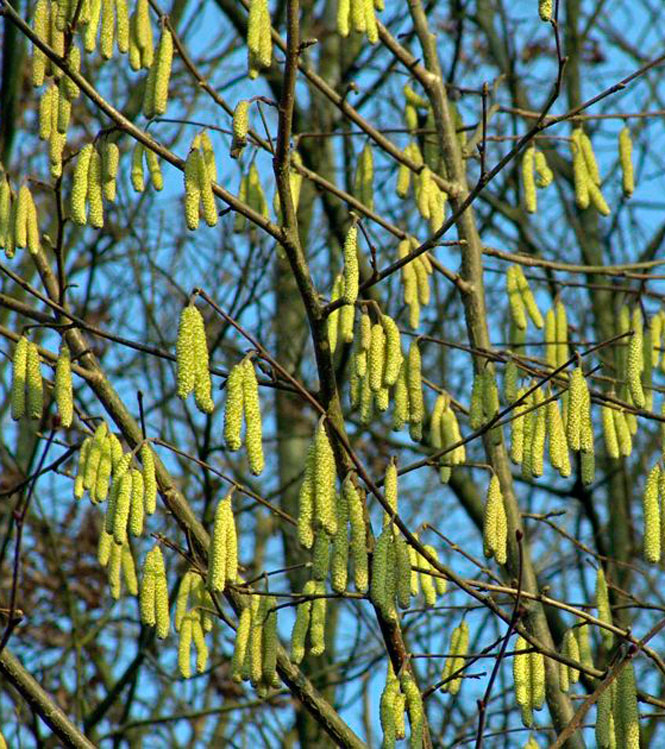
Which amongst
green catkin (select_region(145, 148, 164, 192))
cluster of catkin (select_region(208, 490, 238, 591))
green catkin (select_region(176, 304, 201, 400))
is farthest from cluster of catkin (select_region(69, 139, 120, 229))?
cluster of catkin (select_region(208, 490, 238, 591))

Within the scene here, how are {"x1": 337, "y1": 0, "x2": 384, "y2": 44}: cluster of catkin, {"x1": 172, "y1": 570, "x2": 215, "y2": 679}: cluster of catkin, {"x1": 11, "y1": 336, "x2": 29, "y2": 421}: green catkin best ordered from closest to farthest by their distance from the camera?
1. {"x1": 11, "y1": 336, "x2": 29, "y2": 421}: green catkin
2. {"x1": 172, "y1": 570, "x2": 215, "y2": 679}: cluster of catkin
3. {"x1": 337, "y1": 0, "x2": 384, "y2": 44}: cluster of catkin

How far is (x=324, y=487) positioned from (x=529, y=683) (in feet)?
3.10

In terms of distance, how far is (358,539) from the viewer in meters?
3.20

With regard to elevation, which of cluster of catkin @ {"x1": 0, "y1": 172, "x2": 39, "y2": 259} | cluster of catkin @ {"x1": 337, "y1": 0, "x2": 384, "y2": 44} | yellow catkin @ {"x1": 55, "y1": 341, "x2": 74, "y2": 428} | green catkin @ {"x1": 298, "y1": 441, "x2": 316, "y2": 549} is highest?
cluster of catkin @ {"x1": 337, "y1": 0, "x2": 384, "y2": 44}

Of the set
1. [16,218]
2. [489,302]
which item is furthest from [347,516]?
[489,302]

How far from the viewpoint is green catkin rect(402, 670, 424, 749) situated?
323 cm

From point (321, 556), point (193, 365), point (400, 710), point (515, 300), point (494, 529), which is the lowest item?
point (400, 710)

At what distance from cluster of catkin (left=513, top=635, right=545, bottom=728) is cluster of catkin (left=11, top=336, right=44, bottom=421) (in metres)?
1.41

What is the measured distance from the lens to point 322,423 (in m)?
3.27

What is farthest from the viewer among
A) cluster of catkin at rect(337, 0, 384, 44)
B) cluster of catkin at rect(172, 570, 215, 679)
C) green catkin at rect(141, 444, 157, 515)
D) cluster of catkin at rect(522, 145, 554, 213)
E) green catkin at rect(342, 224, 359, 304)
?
cluster of catkin at rect(522, 145, 554, 213)

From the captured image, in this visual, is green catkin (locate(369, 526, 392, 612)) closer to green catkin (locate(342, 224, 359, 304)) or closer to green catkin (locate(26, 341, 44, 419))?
green catkin (locate(342, 224, 359, 304))

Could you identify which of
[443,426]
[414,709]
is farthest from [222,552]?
[443,426]

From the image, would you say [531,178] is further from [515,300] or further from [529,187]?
[515,300]

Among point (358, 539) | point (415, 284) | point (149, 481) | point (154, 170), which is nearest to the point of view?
point (358, 539)
